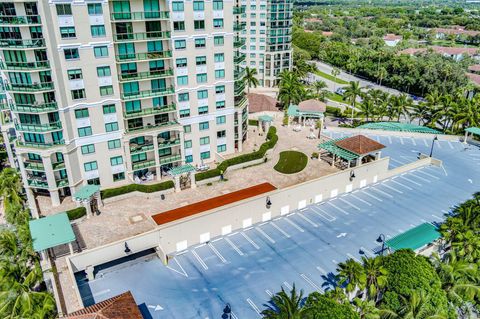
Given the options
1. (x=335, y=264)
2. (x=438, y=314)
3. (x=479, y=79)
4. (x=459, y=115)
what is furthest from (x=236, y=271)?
(x=479, y=79)

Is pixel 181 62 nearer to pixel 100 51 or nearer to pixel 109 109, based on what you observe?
pixel 100 51

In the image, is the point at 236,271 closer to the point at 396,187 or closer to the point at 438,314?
the point at 438,314

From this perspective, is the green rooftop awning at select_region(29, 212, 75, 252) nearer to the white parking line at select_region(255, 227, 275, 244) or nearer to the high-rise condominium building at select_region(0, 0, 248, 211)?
the high-rise condominium building at select_region(0, 0, 248, 211)

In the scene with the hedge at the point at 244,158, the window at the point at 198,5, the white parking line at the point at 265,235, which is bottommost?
the white parking line at the point at 265,235

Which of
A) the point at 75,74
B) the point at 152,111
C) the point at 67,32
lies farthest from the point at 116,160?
the point at 67,32

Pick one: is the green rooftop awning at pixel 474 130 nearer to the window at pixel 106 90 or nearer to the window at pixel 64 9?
the window at pixel 106 90

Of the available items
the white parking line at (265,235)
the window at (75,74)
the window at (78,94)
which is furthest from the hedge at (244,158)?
the window at (75,74)
